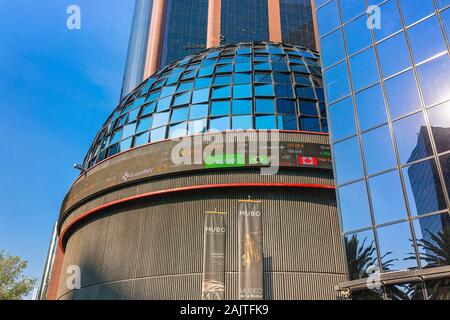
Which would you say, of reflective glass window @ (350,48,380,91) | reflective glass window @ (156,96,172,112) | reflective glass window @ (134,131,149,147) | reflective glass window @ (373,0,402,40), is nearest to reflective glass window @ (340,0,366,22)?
reflective glass window @ (373,0,402,40)

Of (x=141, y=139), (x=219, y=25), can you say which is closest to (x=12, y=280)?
(x=141, y=139)

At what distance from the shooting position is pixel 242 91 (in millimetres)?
32938

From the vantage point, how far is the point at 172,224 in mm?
27312

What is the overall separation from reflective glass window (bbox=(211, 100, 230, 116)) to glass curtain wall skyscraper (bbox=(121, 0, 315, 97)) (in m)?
55.2

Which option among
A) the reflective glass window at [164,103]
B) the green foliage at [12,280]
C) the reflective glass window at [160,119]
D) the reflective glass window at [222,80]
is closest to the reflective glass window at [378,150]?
the reflective glass window at [222,80]

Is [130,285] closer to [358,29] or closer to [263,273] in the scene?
[263,273]

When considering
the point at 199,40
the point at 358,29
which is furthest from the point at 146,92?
the point at 199,40

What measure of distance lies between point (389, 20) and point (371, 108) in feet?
17.8

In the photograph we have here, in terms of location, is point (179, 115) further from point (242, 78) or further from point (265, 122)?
point (265, 122)

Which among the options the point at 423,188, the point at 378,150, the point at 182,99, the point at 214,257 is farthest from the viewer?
the point at 182,99

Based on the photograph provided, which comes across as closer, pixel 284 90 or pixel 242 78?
pixel 284 90

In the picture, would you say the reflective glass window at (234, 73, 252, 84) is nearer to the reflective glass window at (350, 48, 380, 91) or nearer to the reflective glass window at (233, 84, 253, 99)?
the reflective glass window at (233, 84, 253, 99)

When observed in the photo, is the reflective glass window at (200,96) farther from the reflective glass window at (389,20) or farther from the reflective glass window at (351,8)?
the reflective glass window at (389,20)

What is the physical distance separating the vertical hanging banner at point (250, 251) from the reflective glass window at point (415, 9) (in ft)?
47.7
